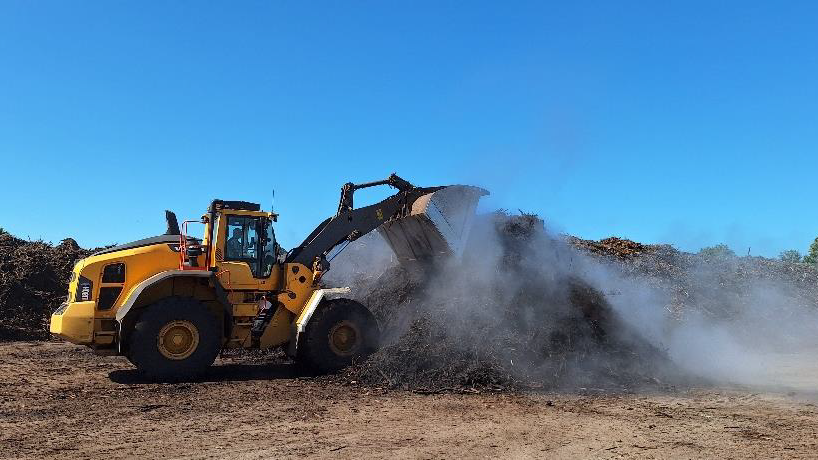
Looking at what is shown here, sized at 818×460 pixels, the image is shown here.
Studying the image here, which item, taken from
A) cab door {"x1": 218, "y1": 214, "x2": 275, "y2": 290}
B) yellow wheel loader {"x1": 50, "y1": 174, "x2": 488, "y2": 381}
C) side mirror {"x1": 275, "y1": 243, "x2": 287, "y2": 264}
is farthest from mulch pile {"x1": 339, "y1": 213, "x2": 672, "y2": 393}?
cab door {"x1": 218, "y1": 214, "x2": 275, "y2": 290}

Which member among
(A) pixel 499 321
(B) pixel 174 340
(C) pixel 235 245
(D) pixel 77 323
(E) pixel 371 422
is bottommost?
(E) pixel 371 422

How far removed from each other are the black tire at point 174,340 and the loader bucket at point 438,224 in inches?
140

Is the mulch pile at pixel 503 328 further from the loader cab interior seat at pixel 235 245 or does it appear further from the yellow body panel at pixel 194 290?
the loader cab interior seat at pixel 235 245

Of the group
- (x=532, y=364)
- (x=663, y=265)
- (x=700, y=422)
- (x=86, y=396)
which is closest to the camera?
(x=700, y=422)

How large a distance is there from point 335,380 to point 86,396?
339cm

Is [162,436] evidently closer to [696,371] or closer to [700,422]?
[700,422]

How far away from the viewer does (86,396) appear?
8422 mm

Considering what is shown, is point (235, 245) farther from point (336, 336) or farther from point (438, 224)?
point (438, 224)

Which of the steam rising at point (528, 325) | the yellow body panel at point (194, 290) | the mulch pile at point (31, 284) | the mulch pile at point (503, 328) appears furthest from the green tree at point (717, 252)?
the mulch pile at point (31, 284)

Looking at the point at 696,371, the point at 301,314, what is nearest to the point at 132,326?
the point at 301,314

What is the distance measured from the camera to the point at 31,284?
18156mm

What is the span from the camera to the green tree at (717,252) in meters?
22.1

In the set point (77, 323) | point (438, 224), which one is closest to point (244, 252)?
point (77, 323)

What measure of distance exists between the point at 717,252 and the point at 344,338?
1781cm
